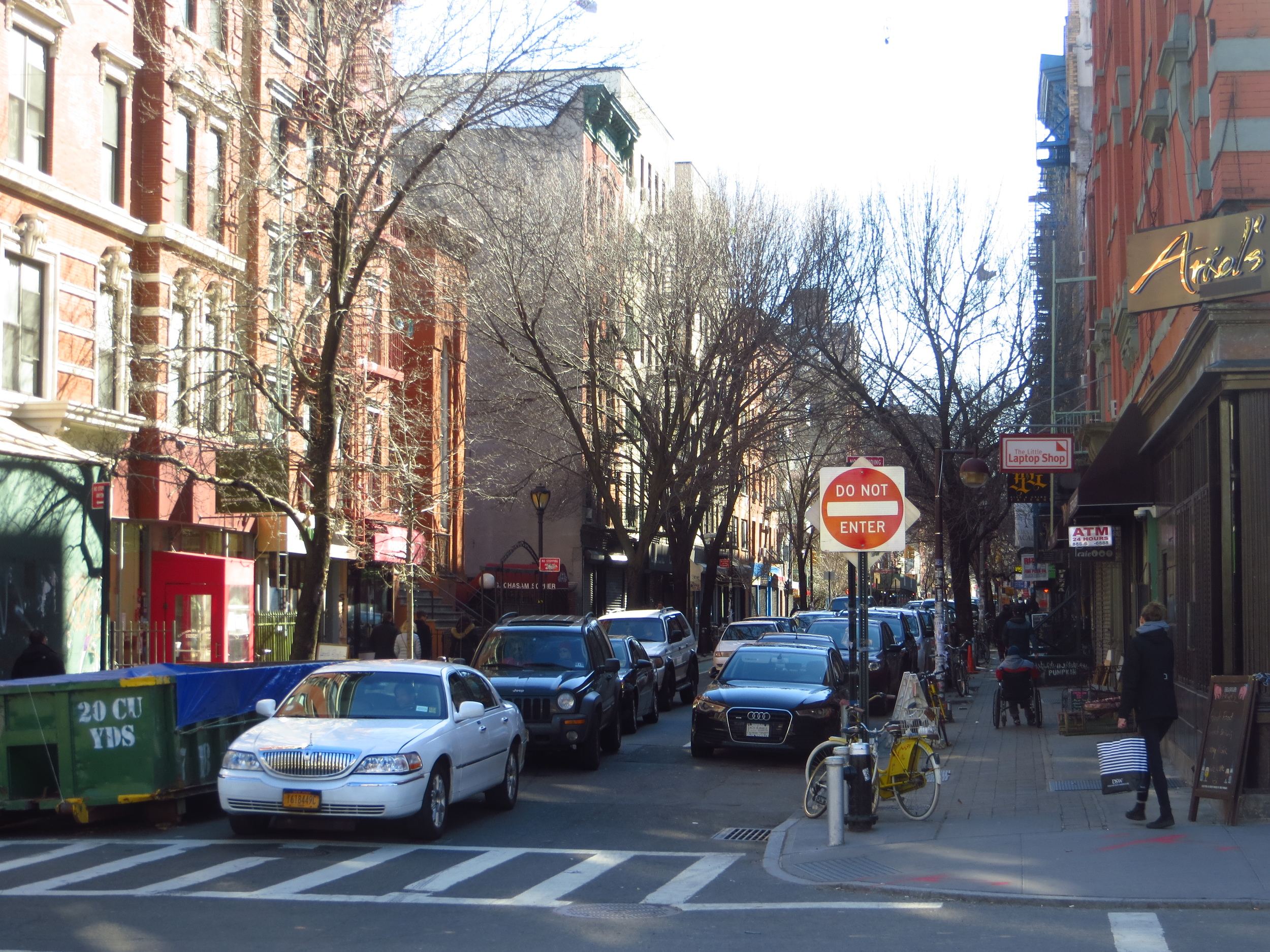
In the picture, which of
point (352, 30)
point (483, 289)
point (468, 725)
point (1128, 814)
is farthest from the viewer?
point (483, 289)

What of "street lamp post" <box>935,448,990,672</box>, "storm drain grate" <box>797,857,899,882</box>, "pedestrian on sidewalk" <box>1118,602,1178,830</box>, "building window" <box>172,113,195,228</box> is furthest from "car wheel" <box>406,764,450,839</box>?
"building window" <box>172,113,195,228</box>

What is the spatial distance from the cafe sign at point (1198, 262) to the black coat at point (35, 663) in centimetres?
1328

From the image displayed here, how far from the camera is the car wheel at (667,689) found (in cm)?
2627

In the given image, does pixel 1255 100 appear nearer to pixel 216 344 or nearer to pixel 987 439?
pixel 216 344

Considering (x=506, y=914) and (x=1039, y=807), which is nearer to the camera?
(x=506, y=914)

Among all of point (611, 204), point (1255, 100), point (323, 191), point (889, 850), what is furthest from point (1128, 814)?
point (611, 204)

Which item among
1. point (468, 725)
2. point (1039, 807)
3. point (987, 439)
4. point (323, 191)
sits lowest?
point (1039, 807)

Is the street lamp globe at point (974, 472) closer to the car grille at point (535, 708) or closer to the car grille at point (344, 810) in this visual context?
the car grille at point (535, 708)

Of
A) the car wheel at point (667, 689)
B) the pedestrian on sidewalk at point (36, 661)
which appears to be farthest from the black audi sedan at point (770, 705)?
the pedestrian on sidewalk at point (36, 661)

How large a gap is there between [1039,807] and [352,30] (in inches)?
504

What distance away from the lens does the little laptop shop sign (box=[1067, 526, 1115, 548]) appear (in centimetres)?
2642

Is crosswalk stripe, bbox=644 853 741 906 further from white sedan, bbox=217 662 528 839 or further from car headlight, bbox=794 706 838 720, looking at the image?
car headlight, bbox=794 706 838 720

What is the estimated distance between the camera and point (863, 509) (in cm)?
1236

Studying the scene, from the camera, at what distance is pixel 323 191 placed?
2294cm
